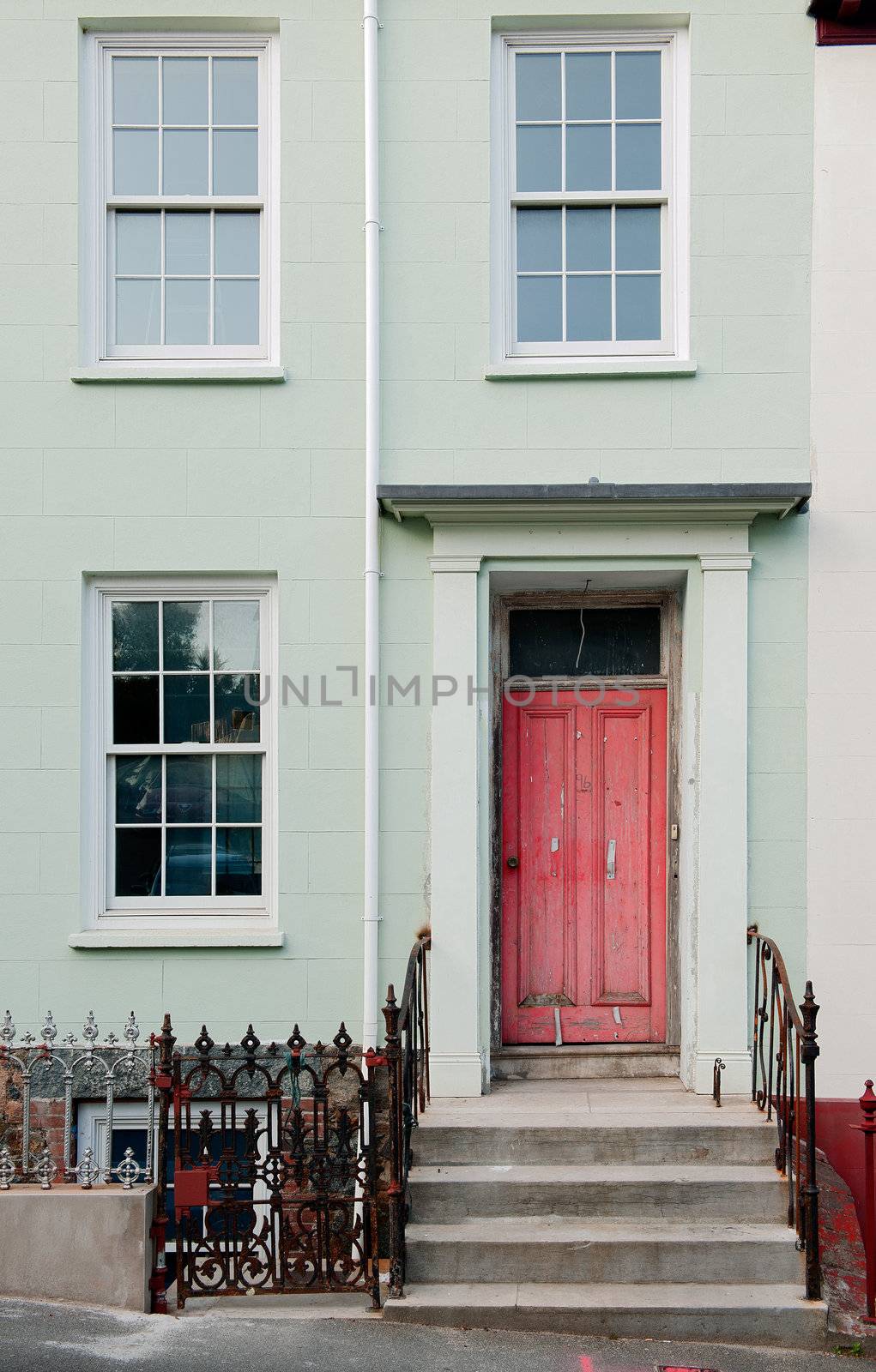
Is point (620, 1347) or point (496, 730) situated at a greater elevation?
point (496, 730)

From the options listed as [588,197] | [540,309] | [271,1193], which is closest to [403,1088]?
[271,1193]

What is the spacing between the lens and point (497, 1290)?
5512 mm

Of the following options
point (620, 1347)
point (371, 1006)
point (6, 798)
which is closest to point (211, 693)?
point (6, 798)

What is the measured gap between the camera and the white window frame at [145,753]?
6871mm

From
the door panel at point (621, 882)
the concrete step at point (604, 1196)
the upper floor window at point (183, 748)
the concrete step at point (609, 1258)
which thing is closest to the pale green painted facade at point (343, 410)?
the upper floor window at point (183, 748)

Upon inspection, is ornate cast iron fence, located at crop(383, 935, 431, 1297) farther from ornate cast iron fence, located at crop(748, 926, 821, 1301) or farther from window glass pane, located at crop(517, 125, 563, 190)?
window glass pane, located at crop(517, 125, 563, 190)

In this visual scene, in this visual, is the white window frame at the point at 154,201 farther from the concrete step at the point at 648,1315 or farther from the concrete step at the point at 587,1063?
the concrete step at the point at 648,1315

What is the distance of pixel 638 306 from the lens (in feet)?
23.1

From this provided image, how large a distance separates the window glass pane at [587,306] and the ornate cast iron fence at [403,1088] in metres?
3.57

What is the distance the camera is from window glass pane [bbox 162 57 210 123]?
7.09m

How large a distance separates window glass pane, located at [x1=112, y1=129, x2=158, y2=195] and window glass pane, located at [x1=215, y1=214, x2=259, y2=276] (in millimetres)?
450

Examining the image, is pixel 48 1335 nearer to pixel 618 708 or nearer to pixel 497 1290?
pixel 497 1290

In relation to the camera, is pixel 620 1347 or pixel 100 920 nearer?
pixel 620 1347

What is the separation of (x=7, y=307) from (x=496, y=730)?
365cm
